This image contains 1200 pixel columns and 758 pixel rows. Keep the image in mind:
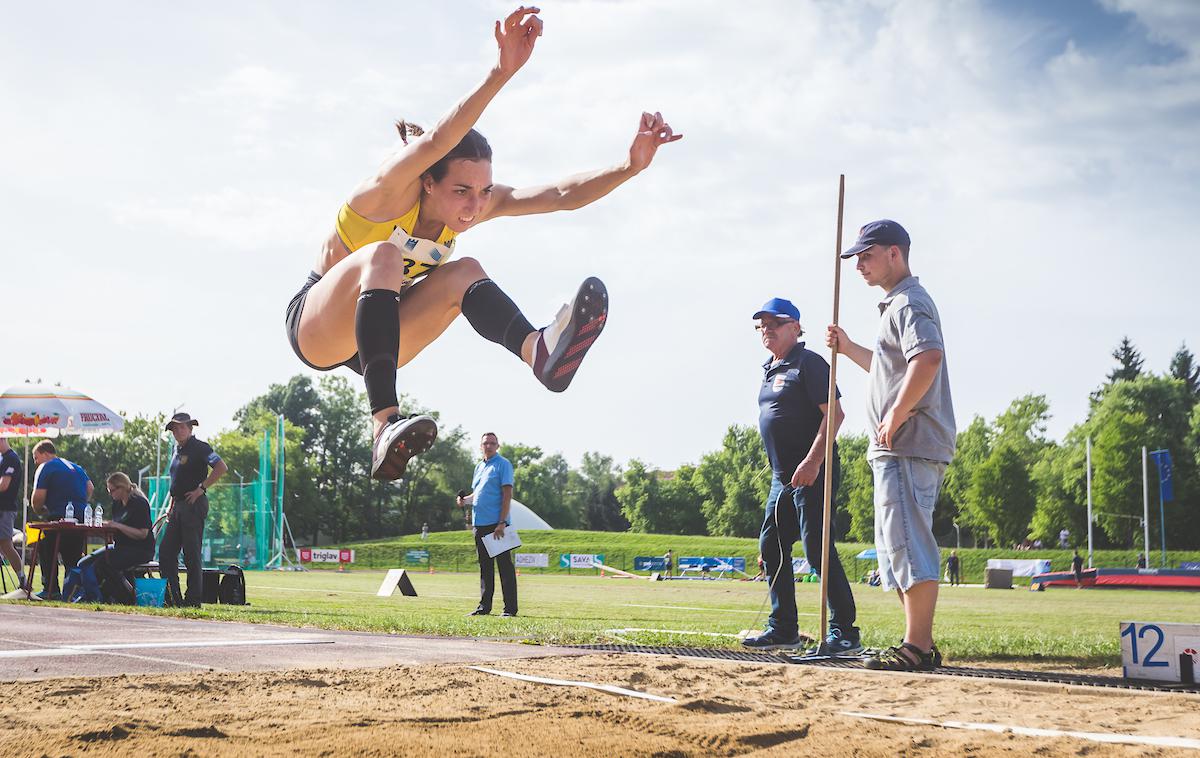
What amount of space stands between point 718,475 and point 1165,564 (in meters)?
50.4

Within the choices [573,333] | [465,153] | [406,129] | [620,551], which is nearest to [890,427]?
[573,333]

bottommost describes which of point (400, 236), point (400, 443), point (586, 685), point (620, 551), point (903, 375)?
point (620, 551)

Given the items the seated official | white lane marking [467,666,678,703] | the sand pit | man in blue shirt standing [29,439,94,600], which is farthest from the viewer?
man in blue shirt standing [29,439,94,600]

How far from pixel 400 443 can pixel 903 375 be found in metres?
3.56

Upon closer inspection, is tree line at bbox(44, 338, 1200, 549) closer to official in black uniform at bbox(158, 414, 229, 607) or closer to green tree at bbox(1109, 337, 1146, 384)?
green tree at bbox(1109, 337, 1146, 384)

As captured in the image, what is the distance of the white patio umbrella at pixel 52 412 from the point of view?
602 inches

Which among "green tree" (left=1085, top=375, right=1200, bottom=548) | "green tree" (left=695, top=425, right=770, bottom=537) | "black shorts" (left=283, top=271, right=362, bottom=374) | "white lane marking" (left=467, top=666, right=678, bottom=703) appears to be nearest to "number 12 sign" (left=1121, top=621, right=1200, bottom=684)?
"white lane marking" (left=467, top=666, right=678, bottom=703)

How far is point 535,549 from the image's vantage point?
6128 cm

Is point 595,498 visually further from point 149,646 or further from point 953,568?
point 149,646

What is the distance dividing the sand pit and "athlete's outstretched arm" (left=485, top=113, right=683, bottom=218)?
6.63ft

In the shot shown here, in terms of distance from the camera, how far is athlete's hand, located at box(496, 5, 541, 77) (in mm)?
3527

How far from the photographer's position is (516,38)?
11.6 ft

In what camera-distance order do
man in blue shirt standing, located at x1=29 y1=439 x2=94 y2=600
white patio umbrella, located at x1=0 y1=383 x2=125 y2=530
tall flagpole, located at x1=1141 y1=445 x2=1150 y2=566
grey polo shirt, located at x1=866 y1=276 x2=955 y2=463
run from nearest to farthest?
1. grey polo shirt, located at x1=866 y1=276 x2=955 y2=463
2. man in blue shirt standing, located at x1=29 y1=439 x2=94 y2=600
3. white patio umbrella, located at x1=0 y1=383 x2=125 y2=530
4. tall flagpole, located at x1=1141 y1=445 x2=1150 y2=566

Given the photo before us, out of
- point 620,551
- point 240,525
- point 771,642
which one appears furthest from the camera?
point 620,551
